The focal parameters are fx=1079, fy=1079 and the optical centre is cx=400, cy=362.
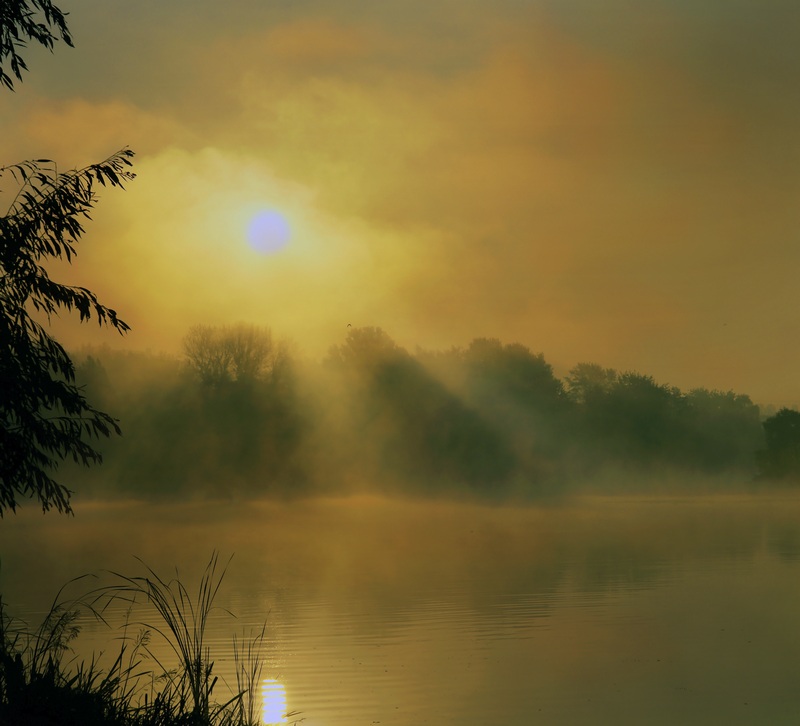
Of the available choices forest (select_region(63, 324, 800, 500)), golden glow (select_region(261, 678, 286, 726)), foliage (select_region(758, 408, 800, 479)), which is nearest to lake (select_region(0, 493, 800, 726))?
golden glow (select_region(261, 678, 286, 726))

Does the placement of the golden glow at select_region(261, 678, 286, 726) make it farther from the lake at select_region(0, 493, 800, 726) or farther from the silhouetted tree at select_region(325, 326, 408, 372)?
the silhouetted tree at select_region(325, 326, 408, 372)

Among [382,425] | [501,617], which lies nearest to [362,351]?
A: [382,425]

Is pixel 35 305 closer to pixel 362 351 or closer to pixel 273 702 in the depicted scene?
pixel 273 702

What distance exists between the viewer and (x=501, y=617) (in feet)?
77.9

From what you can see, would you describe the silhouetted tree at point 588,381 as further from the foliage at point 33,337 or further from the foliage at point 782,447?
the foliage at point 33,337

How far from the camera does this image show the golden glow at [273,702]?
13.8m

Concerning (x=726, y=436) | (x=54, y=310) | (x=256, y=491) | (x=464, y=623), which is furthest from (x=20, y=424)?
(x=726, y=436)

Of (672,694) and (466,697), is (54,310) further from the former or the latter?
(672,694)

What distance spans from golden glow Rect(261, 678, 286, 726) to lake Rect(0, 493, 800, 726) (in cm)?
13

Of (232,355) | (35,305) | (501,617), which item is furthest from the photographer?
(232,355)

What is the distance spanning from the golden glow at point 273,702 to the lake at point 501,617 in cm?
13

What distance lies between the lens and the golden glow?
13.8 metres

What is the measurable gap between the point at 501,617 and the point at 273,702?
9582 millimetres

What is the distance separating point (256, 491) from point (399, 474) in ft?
49.1
